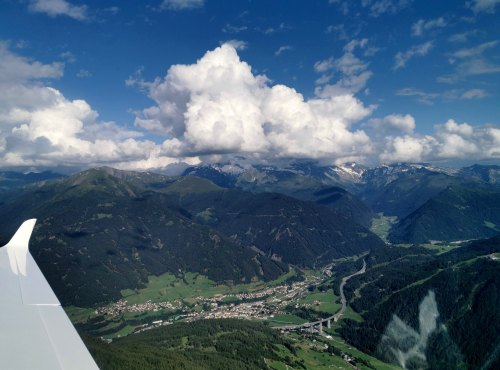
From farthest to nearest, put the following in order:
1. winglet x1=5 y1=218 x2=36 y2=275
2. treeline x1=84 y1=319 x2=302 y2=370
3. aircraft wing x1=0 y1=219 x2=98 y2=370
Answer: treeline x1=84 y1=319 x2=302 y2=370 < winglet x1=5 y1=218 x2=36 y2=275 < aircraft wing x1=0 y1=219 x2=98 y2=370

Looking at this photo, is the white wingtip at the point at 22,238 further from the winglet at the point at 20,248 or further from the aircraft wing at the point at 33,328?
the aircraft wing at the point at 33,328

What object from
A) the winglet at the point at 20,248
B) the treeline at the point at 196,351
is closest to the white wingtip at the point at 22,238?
the winglet at the point at 20,248

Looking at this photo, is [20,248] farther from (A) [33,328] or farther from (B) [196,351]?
(B) [196,351]

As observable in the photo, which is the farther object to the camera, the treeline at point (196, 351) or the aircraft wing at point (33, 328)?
the treeline at point (196, 351)

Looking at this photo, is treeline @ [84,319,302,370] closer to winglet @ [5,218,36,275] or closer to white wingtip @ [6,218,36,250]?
white wingtip @ [6,218,36,250]

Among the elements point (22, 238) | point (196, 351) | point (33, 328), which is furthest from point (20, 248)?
point (196, 351)

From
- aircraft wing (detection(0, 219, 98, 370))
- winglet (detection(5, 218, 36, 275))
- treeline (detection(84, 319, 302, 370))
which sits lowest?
treeline (detection(84, 319, 302, 370))

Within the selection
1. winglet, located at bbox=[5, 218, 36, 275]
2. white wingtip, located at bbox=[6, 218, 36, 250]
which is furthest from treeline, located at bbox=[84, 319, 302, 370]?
winglet, located at bbox=[5, 218, 36, 275]

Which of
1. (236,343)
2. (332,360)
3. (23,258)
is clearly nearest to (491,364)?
(332,360)
